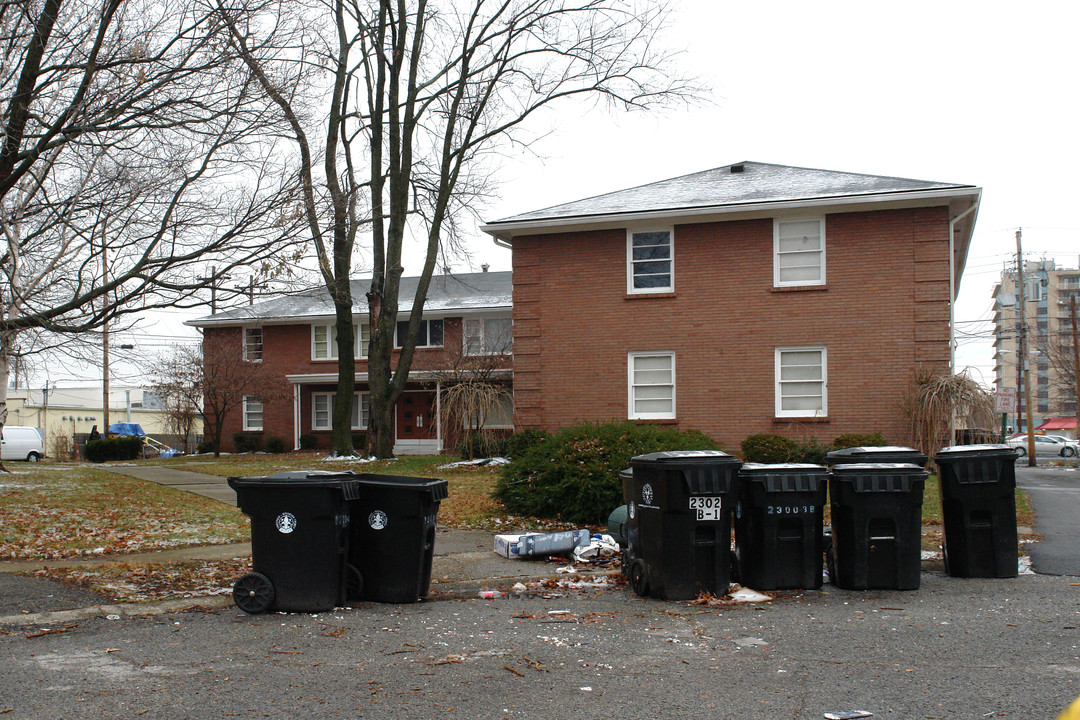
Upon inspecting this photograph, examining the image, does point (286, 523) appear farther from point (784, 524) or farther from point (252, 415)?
point (252, 415)

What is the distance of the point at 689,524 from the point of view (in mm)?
7488

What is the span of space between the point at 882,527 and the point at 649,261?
48.5 feet

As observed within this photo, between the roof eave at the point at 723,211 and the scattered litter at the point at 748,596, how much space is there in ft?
47.2

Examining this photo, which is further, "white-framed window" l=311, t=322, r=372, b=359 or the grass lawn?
"white-framed window" l=311, t=322, r=372, b=359

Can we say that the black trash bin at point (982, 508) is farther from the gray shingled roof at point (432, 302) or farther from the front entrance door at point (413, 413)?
the front entrance door at point (413, 413)

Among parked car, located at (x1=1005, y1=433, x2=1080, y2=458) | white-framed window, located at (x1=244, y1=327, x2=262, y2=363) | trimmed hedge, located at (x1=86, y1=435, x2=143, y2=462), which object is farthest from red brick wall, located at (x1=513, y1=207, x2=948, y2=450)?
parked car, located at (x1=1005, y1=433, x2=1080, y2=458)


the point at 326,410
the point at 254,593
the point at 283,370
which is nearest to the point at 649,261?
the point at 254,593

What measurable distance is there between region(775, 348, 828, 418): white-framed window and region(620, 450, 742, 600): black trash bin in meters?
14.0

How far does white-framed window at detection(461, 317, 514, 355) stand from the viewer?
3281cm

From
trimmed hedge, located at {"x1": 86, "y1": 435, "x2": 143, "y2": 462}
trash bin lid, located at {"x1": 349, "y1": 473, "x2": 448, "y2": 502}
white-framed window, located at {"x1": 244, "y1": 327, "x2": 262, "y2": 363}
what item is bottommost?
trimmed hedge, located at {"x1": 86, "y1": 435, "x2": 143, "y2": 462}

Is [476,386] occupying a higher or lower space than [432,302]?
lower

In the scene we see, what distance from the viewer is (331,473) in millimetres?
7156

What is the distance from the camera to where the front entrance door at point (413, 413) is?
119 feet

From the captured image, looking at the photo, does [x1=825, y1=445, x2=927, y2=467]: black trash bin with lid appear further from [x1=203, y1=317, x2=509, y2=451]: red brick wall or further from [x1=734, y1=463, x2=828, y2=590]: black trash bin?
[x1=203, y1=317, x2=509, y2=451]: red brick wall
